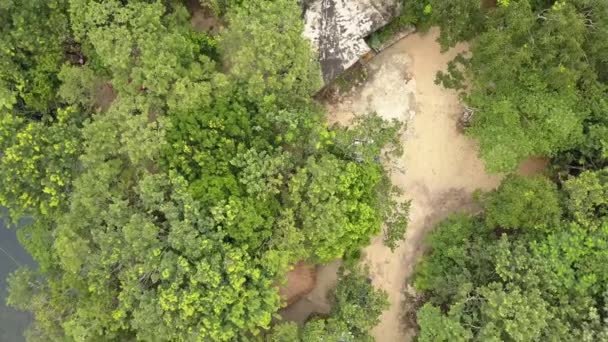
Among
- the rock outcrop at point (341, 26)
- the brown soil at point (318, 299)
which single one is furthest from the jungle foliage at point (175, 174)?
the brown soil at point (318, 299)

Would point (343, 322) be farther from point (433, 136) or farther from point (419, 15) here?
point (419, 15)

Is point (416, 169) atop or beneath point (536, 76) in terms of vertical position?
beneath

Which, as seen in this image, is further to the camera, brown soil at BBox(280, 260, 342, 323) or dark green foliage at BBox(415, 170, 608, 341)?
brown soil at BBox(280, 260, 342, 323)

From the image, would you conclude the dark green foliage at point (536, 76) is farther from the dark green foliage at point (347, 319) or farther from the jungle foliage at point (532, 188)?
the dark green foliage at point (347, 319)

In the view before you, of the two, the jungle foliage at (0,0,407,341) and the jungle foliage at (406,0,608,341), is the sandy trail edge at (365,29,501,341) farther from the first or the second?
the jungle foliage at (0,0,407,341)

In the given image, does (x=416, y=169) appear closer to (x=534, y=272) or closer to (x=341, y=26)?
(x=534, y=272)

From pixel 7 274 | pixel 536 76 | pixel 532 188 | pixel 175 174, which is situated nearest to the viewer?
pixel 175 174

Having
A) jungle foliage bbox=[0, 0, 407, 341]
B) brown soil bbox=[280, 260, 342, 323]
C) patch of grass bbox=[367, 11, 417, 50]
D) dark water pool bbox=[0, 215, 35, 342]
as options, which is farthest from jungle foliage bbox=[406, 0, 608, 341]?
dark water pool bbox=[0, 215, 35, 342]

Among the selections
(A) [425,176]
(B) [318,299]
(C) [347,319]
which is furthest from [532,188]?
(B) [318,299]

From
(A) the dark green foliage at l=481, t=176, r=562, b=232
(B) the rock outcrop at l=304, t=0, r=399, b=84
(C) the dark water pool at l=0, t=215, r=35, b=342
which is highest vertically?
(B) the rock outcrop at l=304, t=0, r=399, b=84
